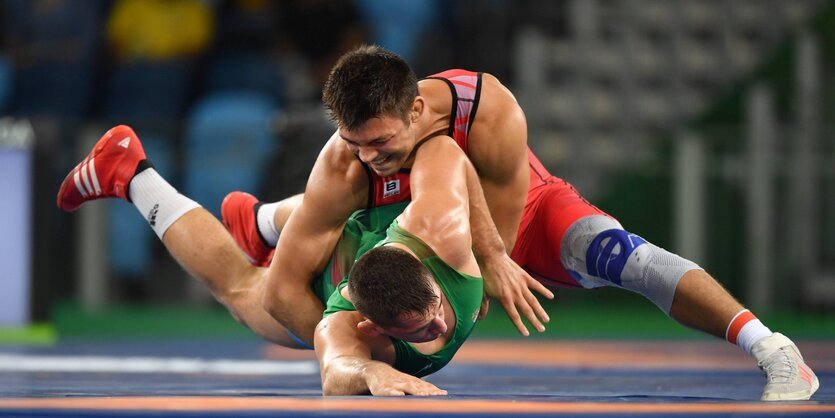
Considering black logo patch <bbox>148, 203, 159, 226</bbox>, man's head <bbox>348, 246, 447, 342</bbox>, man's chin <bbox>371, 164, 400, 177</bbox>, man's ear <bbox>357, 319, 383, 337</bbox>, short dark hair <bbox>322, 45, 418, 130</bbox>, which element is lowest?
man's ear <bbox>357, 319, 383, 337</bbox>

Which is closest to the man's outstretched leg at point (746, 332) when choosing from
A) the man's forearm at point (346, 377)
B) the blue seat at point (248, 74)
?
the man's forearm at point (346, 377)

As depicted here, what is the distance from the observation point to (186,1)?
10602 millimetres

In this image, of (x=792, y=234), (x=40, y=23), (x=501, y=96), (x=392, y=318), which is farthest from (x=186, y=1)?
(x=392, y=318)

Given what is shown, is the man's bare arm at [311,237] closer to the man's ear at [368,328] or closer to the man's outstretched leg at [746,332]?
the man's ear at [368,328]

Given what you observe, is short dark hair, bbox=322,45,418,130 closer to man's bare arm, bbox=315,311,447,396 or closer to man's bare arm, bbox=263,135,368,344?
man's bare arm, bbox=263,135,368,344

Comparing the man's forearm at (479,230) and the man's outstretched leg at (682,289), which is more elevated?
the man's forearm at (479,230)

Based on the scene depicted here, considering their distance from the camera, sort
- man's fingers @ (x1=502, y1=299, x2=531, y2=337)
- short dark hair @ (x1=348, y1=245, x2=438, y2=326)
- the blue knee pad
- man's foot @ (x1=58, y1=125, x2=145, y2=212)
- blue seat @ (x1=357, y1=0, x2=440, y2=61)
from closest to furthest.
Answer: short dark hair @ (x1=348, y1=245, x2=438, y2=326)
man's fingers @ (x1=502, y1=299, x2=531, y2=337)
the blue knee pad
man's foot @ (x1=58, y1=125, x2=145, y2=212)
blue seat @ (x1=357, y1=0, x2=440, y2=61)

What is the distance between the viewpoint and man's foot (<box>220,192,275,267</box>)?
17.3 ft

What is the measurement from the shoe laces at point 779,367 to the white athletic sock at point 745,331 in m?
0.13

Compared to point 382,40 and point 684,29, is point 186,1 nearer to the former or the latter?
point 382,40

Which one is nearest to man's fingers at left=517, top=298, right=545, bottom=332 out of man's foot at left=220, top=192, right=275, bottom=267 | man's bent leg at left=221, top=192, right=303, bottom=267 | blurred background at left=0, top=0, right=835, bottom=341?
man's bent leg at left=221, top=192, right=303, bottom=267

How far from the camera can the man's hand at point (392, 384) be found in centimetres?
346

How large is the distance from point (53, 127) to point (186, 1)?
2.76 metres

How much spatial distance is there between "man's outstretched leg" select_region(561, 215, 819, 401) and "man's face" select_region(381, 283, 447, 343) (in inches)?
33.3
